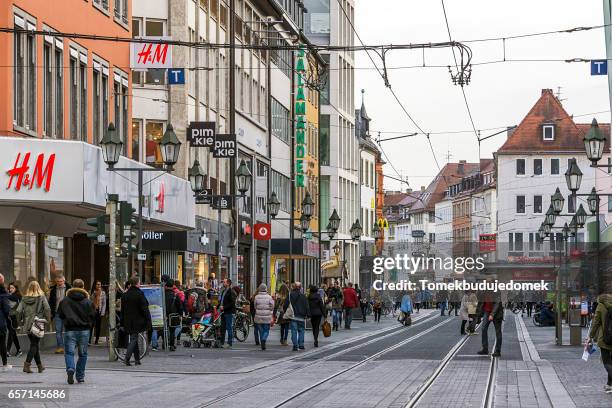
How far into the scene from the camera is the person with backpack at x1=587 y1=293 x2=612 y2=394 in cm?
2184

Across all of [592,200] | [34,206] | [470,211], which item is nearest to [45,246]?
[34,206]

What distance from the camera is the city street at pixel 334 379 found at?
20.6m

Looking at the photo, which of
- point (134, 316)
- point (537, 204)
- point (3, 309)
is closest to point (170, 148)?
point (134, 316)

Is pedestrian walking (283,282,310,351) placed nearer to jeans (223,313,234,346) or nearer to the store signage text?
jeans (223,313,234,346)

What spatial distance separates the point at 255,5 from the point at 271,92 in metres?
5.03

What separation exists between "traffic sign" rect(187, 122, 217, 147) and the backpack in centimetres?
2721

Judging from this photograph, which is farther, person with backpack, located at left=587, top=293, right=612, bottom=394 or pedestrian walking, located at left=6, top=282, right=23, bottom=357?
pedestrian walking, located at left=6, top=282, right=23, bottom=357

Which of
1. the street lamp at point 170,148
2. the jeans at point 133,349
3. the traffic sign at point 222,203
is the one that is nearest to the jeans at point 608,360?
the jeans at point 133,349

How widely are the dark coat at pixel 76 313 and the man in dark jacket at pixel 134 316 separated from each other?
4.86m

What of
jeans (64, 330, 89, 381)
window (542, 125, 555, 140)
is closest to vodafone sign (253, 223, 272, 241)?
jeans (64, 330, 89, 381)

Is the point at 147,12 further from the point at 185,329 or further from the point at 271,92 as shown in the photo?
the point at 271,92

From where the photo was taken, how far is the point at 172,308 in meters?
35.2

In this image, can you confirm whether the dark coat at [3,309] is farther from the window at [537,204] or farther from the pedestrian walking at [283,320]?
the window at [537,204]

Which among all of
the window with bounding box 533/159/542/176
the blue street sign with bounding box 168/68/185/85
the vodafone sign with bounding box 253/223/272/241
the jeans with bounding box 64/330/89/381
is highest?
the window with bounding box 533/159/542/176
